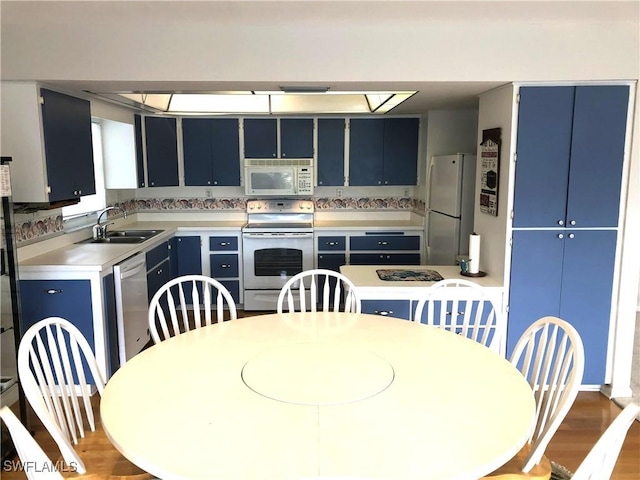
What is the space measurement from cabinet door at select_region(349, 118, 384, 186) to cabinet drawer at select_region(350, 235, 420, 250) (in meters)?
0.65

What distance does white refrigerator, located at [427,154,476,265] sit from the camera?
12.4 feet

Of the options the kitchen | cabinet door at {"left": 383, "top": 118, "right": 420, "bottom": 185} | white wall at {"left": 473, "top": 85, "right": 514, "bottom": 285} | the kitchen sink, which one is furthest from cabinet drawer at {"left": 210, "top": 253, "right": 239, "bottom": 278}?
white wall at {"left": 473, "top": 85, "right": 514, "bottom": 285}

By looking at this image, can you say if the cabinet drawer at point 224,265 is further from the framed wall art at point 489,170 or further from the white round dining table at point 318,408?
the white round dining table at point 318,408

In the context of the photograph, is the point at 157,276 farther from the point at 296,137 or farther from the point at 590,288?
the point at 590,288

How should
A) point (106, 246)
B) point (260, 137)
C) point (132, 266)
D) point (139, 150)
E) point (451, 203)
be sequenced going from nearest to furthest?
point (132, 266)
point (106, 246)
point (451, 203)
point (139, 150)
point (260, 137)

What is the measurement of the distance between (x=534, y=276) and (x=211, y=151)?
3.39 meters

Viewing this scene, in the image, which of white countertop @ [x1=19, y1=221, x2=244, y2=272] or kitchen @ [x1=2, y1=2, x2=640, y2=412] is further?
white countertop @ [x1=19, y1=221, x2=244, y2=272]

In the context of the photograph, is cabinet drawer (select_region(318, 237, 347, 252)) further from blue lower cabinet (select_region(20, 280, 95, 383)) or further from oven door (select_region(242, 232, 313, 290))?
blue lower cabinet (select_region(20, 280, 95, 383))

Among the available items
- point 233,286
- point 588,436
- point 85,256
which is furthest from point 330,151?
point 588,436

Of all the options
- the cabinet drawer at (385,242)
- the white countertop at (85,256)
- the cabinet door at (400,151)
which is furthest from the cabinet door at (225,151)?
the cabinet door at (400,151)

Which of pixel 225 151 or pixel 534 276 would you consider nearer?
pixel 534 276

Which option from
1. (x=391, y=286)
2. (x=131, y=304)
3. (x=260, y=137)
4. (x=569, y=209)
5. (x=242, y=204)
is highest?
(x=260, y=137)

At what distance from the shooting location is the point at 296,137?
16.7 ft

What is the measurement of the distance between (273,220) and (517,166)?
286cm
